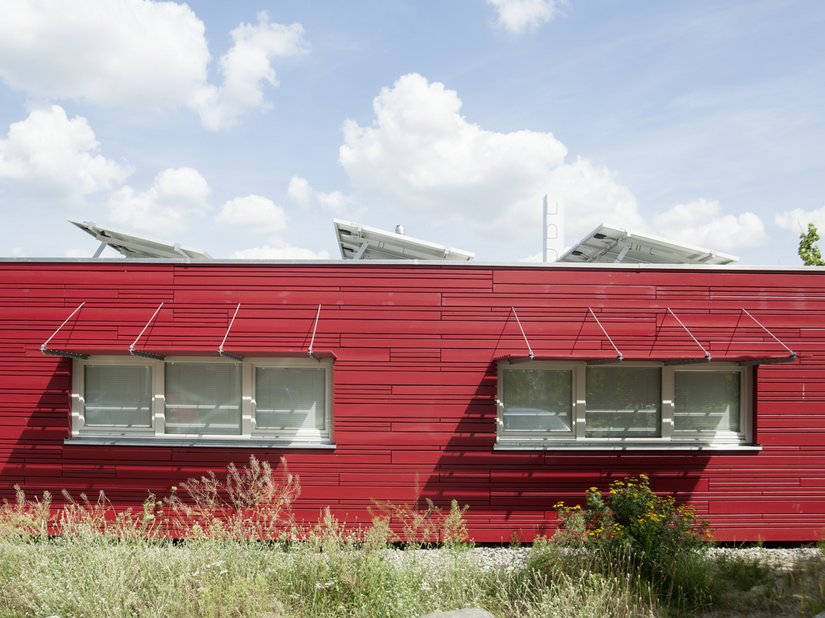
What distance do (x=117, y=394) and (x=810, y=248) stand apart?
2661 centimetres

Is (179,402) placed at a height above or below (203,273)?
below

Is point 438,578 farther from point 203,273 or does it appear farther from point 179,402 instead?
point 203,273

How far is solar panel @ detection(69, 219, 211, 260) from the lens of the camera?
24.8ft

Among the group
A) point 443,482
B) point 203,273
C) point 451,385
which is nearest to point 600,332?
point 451,385

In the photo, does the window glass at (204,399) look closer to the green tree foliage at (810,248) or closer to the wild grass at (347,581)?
the wild grass at (347,581)

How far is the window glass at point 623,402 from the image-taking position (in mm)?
7246

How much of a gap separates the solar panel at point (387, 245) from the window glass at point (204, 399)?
2243 mm

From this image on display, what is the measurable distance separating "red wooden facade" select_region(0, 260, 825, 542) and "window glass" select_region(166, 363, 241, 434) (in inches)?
11.0

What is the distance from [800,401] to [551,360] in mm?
3143

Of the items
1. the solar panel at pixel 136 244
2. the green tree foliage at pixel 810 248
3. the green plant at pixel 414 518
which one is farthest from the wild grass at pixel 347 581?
the green tree foliage at pixel 810 248

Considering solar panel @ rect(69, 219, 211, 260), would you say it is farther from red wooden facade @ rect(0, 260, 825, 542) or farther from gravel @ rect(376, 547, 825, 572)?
gravel @ rect(376, 547, 825, 572)

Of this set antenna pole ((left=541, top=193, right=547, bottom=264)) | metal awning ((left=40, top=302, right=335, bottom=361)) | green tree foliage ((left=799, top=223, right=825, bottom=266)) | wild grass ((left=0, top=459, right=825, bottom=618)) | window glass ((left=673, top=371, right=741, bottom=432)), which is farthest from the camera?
green tree foliage ((left=799, top=223, right=825, bottom=266))

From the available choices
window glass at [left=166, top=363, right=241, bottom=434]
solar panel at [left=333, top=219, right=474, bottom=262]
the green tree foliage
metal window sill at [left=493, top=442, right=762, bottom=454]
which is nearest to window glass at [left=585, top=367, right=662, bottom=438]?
metal window sill at [left=493, top=442, right=762, bottom=454]

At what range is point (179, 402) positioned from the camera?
23.7 feet
